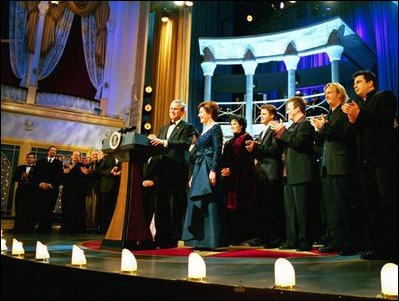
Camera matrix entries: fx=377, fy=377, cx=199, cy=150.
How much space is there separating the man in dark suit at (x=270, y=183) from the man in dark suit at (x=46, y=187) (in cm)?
333

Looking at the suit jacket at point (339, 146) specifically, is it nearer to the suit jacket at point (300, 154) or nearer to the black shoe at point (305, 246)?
the suit jacket at point (300, 154)

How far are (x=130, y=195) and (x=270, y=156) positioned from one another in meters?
1.45

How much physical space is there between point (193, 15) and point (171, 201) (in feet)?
30.2

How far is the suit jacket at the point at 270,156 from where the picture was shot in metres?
3.68

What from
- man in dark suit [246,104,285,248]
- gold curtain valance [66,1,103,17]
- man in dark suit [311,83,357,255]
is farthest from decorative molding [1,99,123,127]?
man in dark suit [311,83,357,255]

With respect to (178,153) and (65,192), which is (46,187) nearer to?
(65,192)

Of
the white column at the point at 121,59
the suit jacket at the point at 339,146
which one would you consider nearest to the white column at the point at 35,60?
the white column at the point at 121,59

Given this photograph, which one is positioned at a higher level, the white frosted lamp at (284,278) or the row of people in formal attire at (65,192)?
the row of people in formal attire at (65,192)

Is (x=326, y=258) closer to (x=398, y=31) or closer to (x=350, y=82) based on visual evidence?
(x=398, y=31)

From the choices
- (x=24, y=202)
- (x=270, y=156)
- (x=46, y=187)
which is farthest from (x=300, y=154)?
(x=24, y=202)

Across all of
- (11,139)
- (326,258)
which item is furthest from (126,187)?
(11,139)

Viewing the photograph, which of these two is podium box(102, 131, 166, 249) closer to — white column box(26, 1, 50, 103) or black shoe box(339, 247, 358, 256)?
black shoe box(339, 247, 358, 256)

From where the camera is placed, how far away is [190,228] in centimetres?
318

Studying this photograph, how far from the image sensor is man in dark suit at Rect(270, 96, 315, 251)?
313 centimetres
